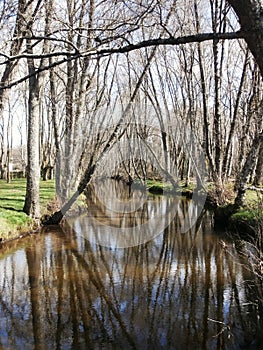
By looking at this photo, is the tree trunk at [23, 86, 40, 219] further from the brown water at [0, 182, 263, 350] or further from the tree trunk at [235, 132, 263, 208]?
the tree trunk at [235, 132, 263, 208]

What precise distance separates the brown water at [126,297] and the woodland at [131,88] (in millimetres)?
3609

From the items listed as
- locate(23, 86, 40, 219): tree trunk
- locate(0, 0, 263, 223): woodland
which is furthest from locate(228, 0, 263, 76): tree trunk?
locate(23, 86, 40, 219): tree trunk

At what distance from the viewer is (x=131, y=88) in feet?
102

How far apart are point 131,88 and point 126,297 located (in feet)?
85.2

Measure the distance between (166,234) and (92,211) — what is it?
21.0 feet

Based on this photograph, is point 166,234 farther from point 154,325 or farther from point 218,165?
point 154,325

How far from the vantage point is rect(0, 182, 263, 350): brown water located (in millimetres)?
5441

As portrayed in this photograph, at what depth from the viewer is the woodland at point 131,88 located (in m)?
4.27

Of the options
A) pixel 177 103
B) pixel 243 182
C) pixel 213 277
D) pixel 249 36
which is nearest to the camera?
pixel 249 36

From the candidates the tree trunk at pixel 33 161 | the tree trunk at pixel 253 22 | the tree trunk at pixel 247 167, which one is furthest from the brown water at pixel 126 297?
the tree trunk at pixel 253 22

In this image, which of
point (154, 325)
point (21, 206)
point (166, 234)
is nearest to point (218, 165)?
point (166, 234)

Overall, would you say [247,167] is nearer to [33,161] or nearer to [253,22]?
[33,161]

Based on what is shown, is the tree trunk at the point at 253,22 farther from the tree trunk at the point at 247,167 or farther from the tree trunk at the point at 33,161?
the tree trunk at the point at 33,161

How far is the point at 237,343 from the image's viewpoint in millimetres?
5270
